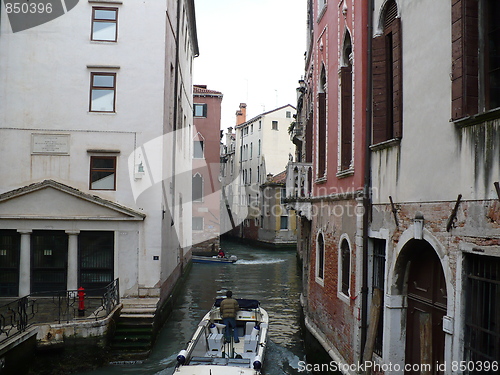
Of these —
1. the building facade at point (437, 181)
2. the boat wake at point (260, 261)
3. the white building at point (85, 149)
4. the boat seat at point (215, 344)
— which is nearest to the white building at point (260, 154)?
the boat wake at point (260, 261)

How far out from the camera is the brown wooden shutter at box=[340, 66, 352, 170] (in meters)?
9.49

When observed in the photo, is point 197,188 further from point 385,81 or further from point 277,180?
point 385,81

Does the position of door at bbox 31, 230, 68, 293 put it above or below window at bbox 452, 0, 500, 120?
below

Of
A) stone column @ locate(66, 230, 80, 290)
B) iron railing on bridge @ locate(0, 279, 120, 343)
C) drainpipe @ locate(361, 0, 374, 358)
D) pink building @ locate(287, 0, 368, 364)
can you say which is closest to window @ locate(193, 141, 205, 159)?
stone column @ locate(66, 230, 80, 290)

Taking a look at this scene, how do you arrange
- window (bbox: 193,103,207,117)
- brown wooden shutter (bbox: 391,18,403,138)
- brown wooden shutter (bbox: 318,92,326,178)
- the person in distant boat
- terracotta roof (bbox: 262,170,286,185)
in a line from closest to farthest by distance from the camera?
1. brown wooden shutter (bbox: 391,18,403,138)
2. the person in distant boat
3. brown wooden shutter (bbox: 318,92,326,178)
4. window (bbox: 193,103,207,117)
5. terracotta roof (bbox: 262,170,286,185)

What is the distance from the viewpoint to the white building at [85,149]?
13.0 metres

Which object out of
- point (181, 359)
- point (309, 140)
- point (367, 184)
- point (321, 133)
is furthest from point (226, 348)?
point (309, 140)

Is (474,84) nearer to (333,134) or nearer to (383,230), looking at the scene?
(383,230)

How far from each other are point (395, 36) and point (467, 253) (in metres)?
3.48

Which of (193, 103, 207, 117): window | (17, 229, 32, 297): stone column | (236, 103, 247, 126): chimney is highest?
(236, 103, 247, 126): chimney

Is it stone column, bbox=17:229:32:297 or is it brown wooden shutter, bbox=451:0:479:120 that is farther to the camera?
stone column, bbox=17:229:32:297

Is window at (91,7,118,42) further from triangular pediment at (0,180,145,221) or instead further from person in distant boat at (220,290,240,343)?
person in distant boat at (220,290,240,343)

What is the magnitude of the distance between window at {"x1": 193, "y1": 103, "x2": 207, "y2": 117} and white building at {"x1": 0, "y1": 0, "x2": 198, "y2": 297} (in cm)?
1952

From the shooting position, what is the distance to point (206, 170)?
108 ft
